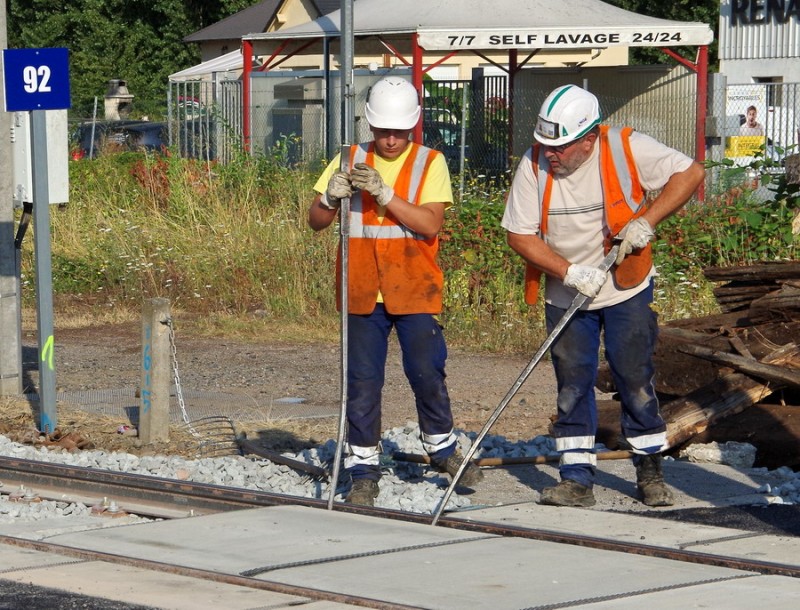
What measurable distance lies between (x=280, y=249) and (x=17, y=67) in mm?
6822

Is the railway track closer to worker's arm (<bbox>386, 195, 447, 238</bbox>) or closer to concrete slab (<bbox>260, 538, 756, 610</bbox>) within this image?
concrete slab (<bbox>260, 538, 756, 610</bbox>)

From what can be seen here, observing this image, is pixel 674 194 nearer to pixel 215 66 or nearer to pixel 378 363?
pixel 378 363

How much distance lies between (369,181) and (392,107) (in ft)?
1.33

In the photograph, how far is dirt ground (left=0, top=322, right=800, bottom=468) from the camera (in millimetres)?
8773

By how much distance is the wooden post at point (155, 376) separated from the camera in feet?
31.3

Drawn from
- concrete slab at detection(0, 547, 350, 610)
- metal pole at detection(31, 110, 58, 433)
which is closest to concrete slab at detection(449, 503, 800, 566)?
concrete slab at detection(0, 547, 350, 610)

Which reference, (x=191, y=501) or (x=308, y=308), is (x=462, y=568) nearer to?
(x=191, y=501)

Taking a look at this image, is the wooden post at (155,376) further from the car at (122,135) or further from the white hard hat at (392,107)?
the car at (122,135)

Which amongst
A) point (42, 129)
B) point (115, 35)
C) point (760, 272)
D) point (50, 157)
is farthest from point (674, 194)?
point (115, 35)

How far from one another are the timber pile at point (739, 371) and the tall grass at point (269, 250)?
152 inches

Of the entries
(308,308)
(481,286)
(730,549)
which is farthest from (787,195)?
(730,549)

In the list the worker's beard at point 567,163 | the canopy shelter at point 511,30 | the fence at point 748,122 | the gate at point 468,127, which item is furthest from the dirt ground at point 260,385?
the fence at point 748,122

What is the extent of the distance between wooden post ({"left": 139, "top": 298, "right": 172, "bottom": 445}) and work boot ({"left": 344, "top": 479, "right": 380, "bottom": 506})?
267cm

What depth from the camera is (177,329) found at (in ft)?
50.3
